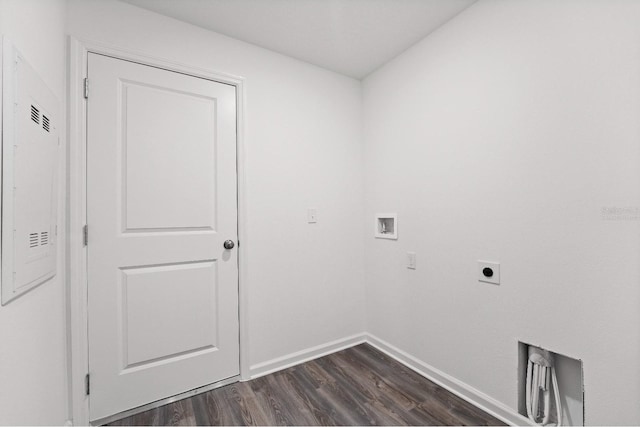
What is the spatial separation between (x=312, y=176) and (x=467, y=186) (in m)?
1.13

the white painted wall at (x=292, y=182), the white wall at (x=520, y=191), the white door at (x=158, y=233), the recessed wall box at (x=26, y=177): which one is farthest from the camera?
the white painted wall at (x=292, y=182)

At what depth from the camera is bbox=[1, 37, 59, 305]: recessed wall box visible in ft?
2.75

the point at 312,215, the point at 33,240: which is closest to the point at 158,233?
the point at 33,240

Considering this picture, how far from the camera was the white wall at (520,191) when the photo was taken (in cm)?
114

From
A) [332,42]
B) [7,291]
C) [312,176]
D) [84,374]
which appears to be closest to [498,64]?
[332,42]

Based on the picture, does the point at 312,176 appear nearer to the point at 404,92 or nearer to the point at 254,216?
the point at 254,216

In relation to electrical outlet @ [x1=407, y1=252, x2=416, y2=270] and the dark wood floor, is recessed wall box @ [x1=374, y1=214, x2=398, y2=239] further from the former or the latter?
the dark wood floor

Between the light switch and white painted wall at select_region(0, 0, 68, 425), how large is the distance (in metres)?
1.48

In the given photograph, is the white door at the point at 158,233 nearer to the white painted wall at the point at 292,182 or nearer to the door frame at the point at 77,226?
the door frame at the point at 77,226

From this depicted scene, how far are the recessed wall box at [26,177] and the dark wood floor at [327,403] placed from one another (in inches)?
43.8

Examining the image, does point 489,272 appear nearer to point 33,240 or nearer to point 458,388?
point 458,388

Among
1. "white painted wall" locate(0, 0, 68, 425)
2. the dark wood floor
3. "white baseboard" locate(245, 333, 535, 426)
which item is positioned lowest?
the dark wood floor

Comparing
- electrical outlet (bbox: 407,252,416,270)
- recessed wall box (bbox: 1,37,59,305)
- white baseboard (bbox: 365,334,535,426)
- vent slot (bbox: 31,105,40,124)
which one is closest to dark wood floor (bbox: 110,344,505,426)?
white baseboard (bbox: 365,334,535,426)

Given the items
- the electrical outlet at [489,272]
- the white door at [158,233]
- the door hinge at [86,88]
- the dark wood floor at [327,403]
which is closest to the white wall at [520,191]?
the electrical outlet at [489,272]
